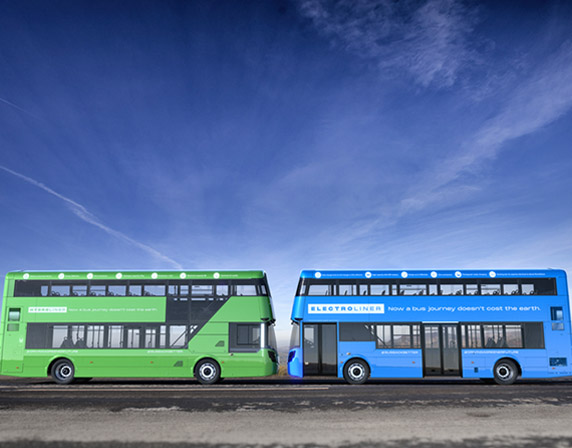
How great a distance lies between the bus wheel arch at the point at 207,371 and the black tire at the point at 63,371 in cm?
444

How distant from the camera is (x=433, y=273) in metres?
17.0

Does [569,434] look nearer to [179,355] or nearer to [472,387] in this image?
[472,387]

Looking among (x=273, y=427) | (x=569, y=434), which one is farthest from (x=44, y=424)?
(x=569, y=434)

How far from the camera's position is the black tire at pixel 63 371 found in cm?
1727

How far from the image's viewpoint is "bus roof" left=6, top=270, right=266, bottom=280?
17.2 m

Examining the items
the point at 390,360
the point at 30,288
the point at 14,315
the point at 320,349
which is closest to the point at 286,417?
the point at 320,349

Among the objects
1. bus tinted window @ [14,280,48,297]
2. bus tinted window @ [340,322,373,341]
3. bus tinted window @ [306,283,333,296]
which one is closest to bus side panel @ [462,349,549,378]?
bus tinted window @ [340,322,373,341]

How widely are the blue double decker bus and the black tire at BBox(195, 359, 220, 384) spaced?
2549 millimetres

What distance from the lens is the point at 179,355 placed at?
17.0 metres

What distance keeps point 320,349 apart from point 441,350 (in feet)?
13.5

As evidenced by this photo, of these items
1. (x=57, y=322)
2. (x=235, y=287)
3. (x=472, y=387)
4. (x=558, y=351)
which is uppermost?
(x=235, y=287)

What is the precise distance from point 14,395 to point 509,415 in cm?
1273

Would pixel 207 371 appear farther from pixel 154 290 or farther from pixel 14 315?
pixel 14 315

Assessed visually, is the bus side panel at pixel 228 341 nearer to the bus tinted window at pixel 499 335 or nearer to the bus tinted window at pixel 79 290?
the bus tinted window at pixel 79 290
